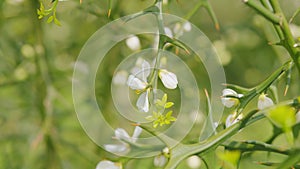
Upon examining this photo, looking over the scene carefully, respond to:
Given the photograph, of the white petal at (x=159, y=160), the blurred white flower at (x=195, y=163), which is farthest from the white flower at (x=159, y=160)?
the blurred white flower at (x=195, y=163)

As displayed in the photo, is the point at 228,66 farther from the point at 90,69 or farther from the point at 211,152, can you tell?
the point at 211,152

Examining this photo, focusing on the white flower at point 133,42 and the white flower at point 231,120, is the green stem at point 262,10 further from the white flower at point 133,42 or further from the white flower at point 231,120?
the white flower at point 133,42

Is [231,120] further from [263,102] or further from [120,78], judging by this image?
[120,78]

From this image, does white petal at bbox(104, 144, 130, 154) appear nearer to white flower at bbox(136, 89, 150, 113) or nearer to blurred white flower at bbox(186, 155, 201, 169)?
white flower at bbox(136, 89, 150, 113)

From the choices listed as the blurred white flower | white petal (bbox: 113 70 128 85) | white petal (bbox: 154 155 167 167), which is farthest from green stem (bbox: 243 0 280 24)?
the blurred white flower

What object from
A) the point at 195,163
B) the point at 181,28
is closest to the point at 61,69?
the point at 195,163

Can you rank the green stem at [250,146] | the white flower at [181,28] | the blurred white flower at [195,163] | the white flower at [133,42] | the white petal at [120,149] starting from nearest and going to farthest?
the green stem at [250,146]
the white petal at [120,149]
the white flower at [181,28]
the white flower at [133,42]
the blurred white flower at [195,163]
